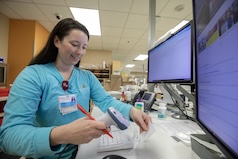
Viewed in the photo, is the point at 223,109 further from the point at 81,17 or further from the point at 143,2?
the point at 81,17

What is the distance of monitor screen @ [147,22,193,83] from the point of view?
2.26 feet

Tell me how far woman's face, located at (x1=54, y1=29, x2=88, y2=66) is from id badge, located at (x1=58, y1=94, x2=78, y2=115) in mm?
223

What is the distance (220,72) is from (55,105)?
2.13ft

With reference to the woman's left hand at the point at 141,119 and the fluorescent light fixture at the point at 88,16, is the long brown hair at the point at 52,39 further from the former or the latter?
the fluorescent light fixture at the point at 88,16

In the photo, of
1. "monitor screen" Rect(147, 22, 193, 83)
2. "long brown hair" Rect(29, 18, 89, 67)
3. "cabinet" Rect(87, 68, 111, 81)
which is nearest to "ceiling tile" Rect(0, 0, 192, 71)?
"cabinet" Rect(87, 68, 111, 81)

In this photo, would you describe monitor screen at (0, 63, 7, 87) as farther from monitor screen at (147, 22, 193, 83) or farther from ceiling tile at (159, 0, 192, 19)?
ceiling tile at (159, 0, 192, 19)

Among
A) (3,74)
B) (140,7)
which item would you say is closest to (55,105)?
(3,74)

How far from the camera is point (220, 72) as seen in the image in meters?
0.28

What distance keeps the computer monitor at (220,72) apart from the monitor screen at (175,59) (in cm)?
29

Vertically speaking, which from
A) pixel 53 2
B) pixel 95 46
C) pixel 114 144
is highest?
pixel 53 2

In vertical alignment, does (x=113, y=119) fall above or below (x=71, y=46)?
below

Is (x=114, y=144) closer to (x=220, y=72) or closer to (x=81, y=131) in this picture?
(x=81, y=131)

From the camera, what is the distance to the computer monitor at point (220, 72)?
0.75 feet

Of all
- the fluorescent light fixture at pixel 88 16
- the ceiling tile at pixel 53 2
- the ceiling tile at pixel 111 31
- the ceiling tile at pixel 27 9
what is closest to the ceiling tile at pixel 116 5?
the fluorescent light fixture at pixel 88 16
